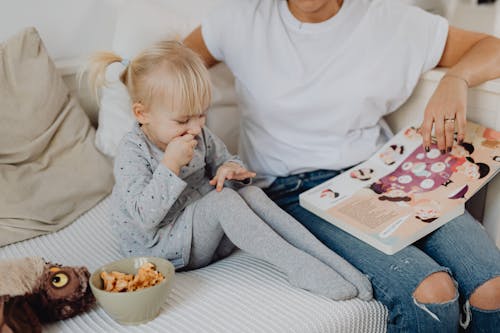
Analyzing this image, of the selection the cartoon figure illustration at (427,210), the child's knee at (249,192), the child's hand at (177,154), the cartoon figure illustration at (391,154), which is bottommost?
the cartoon figure illustration at (427,210)

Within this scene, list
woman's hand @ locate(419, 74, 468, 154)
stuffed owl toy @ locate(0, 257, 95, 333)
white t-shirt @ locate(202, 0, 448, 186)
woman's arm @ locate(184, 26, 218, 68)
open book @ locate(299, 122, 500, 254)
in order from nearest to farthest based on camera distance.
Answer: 1. stuffed owl toy @ locate(0, 257, 95, 333)
2. open book @ locate(299, 122, 500, 254)
3. woman's hand @ locate(419, 74, 468, 154)
4. white t-shirt @ locate(202, 0, 448, 186)
5. woman's arm @ locate(184, 26, 218, 68)

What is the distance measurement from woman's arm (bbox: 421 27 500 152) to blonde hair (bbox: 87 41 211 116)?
0.49 m

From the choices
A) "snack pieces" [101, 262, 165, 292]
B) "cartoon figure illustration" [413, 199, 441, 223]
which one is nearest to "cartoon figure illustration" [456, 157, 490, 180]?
"cartoon figure illustration" [413, 199, 441, 223]

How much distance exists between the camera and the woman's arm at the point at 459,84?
1.27m

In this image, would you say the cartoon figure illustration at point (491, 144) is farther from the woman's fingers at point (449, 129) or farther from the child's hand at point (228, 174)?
the child's hand at point (228, 174)

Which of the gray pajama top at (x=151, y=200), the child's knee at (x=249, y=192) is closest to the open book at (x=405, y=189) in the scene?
the child's knee at (x=249, y=192)

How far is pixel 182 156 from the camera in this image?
1106 millimetres

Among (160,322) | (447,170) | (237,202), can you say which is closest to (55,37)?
(237,202)

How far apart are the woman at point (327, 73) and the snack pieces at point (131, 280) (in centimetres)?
38

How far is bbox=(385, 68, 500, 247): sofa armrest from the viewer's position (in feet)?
4.36

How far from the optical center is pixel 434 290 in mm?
1066

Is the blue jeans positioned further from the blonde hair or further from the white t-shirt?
the blonde hair

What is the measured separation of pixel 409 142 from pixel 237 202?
1.61 feet

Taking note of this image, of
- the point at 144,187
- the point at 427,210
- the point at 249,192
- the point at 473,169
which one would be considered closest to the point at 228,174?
the point at 249,192
